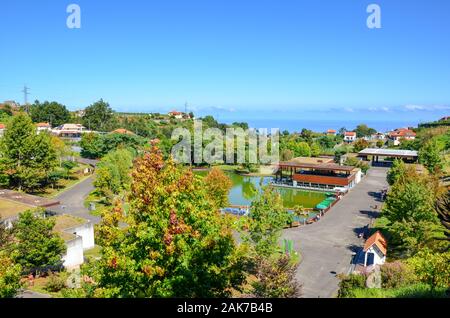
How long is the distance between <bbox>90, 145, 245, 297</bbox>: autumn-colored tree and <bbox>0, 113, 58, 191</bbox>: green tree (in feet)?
89.4

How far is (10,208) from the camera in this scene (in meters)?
21.9

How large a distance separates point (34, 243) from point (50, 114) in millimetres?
72841

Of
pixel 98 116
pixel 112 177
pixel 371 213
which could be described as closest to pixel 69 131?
pixel 98 116

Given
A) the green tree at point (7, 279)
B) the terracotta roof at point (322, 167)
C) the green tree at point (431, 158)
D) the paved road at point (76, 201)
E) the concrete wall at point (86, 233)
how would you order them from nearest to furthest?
the green tree at point (7, 279), the concrete wall at point (86, 233), the paved road at point (76, 201), the terracotta roof at point (322, 167), the green tree at point (431, 158)

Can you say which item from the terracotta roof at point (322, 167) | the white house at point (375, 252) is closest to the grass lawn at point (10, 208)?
the white house at point (375, 252)

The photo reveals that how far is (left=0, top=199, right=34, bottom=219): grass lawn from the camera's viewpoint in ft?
67.5

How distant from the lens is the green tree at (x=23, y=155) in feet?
105

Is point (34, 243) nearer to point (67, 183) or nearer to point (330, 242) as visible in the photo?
point (330, 242)

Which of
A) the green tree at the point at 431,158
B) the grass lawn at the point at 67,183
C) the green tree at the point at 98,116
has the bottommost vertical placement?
the grass lawn at the point at 67,183

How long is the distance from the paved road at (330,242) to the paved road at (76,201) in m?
13.9

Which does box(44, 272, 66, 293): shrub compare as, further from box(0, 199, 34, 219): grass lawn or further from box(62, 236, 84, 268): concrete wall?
box(0, 199, 34, 219): grass lawn

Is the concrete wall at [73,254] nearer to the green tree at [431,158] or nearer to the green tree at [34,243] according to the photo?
the green tree at [34,243]

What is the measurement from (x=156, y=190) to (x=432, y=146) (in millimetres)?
42854

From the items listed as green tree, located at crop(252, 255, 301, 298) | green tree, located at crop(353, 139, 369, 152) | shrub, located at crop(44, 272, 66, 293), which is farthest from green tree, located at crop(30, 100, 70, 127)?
green tree, located at crop(252, 255, 301, 298)
